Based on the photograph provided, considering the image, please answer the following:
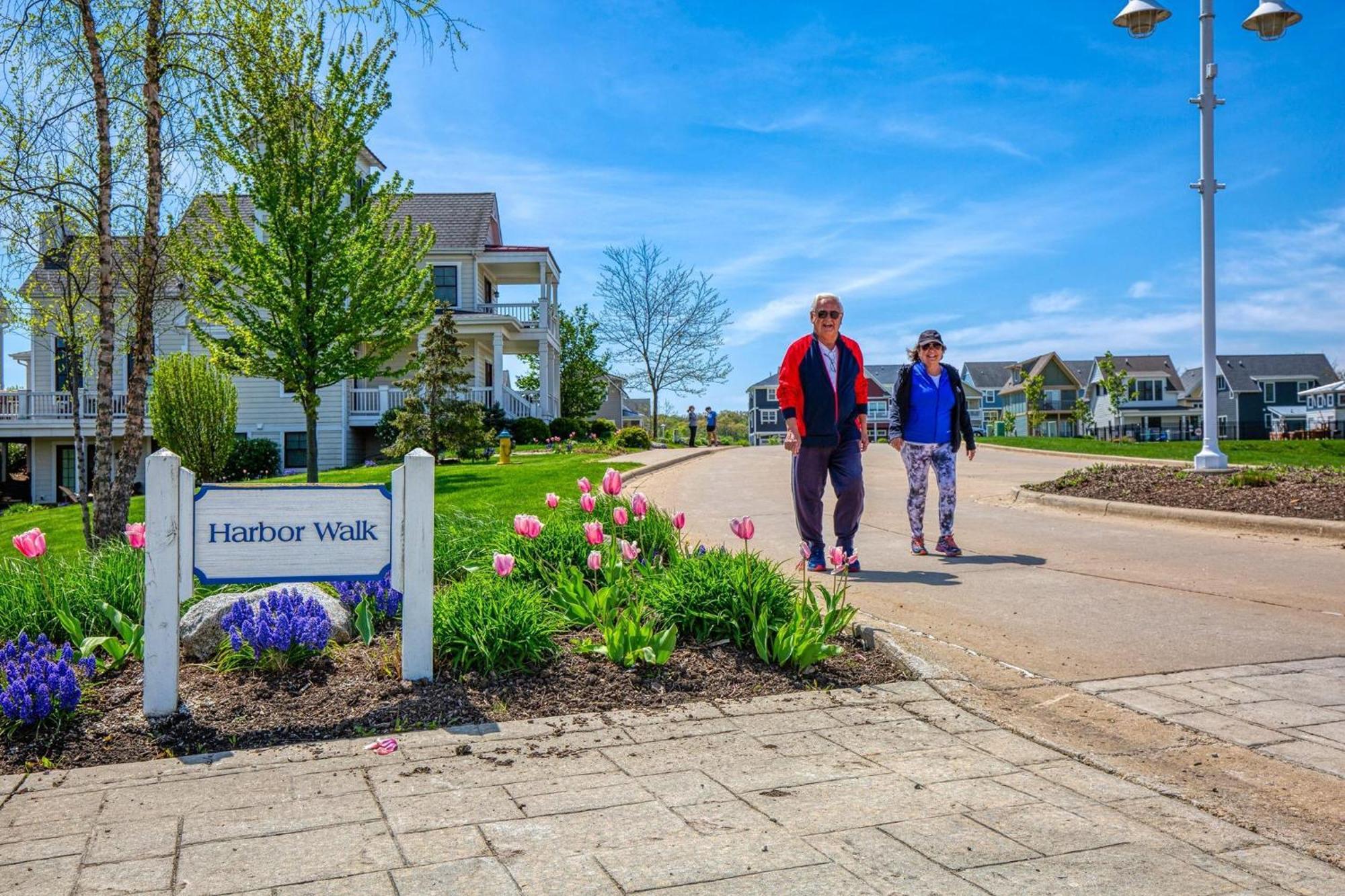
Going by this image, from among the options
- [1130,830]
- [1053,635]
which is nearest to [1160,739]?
[1130,830]

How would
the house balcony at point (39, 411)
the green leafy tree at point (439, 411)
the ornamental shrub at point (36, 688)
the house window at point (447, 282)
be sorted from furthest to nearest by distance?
the house window at point (447, 282) → the house balcony at point (39, 411) → the green leafy tree at point (439, 411) → the ornamental shrub at point (36, 688)

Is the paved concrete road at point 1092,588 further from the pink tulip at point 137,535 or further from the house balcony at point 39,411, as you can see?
the house balcony at point 39,411

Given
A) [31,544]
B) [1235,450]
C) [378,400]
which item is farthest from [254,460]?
[1235,450]

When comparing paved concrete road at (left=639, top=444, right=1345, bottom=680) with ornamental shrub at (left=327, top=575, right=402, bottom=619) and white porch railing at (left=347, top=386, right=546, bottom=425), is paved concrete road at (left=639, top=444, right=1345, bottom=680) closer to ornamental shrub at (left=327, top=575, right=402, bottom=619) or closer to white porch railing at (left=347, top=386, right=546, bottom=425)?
ornamental shrub at (left=327, top=575, right=402, bottom=619)

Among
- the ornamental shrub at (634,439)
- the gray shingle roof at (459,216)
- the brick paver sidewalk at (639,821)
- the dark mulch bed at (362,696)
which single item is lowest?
the brick paver sidewalk at (639,821)

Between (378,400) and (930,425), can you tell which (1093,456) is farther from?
(378,400)

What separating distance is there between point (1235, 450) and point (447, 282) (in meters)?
24.0

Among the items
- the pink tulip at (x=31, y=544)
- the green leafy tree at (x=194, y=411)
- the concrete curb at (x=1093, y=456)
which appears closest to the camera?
the pink tulip at (x=31, y=544)

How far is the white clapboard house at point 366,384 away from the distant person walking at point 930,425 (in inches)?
788

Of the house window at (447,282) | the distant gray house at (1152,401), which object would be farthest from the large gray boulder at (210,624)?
the distant gray house at (1152,401)

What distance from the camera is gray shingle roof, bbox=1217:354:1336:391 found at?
254 ft

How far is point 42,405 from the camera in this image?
30.1 m

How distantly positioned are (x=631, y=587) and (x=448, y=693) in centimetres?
142

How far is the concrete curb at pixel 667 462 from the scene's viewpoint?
16.8m
